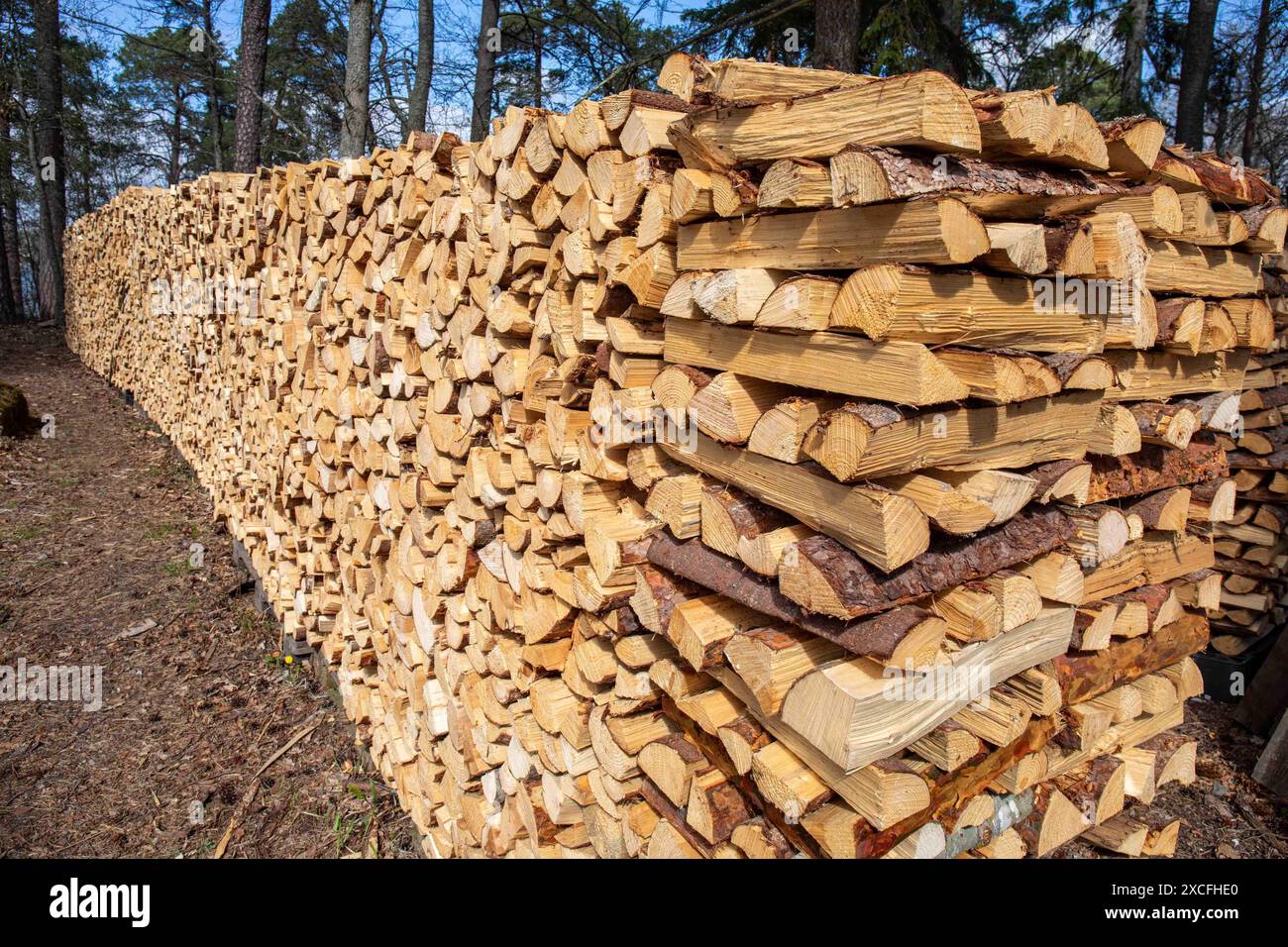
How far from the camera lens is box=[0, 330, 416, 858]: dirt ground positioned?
362 centimetres

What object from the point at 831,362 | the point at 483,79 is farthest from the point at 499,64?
the point at 831,362

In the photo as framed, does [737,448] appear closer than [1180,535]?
Yes

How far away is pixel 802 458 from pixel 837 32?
18.3ft

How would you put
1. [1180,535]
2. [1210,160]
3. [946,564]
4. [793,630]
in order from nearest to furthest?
[946,564] < [793,630] < [1210,160] < [1180,535]

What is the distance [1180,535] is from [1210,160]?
45.0 inches

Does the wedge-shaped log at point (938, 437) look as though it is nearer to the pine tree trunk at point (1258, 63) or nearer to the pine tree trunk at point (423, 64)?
the pine tree trunk at point (423, 64)

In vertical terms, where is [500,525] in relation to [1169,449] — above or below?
below

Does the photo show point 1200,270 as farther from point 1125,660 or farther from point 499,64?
point 499,64

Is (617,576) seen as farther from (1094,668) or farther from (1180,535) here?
(1180,535)

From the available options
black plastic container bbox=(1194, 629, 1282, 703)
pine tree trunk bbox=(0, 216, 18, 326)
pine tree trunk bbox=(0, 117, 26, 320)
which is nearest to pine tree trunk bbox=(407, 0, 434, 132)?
black plastic container bbox=(1194, 629, 1282, 703)

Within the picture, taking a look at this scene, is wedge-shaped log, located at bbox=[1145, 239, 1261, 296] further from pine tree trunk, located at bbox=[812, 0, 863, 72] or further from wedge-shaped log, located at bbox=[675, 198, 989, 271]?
pine tree trunk, located at bbox=[812, 0, 863, 72]

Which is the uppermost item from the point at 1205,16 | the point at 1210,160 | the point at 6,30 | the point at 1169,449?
the point at 6,30

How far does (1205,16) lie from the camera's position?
33.1 ft
